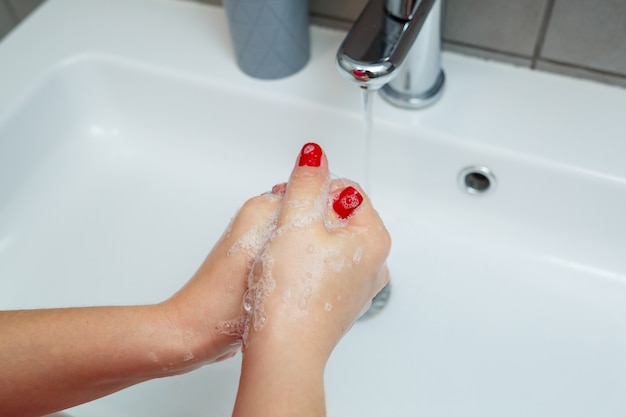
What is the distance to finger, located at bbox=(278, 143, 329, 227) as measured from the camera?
41cm

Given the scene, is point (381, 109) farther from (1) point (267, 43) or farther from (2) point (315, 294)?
(2) point (315, 294)

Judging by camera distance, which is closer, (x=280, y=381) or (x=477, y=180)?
(x=280, y=381)

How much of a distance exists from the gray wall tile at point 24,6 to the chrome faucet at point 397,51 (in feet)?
1.58

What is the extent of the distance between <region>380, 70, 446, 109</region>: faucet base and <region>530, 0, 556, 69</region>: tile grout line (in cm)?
10

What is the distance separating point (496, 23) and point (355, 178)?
205 millimetres

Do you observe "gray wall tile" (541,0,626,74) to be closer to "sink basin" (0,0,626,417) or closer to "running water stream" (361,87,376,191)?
"sink basin" (0,0,626,417)

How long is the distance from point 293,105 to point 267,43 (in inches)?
2.6

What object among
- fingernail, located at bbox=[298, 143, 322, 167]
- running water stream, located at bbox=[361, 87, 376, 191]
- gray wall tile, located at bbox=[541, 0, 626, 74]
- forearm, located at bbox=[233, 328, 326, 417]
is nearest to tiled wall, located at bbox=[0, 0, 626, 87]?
gray wall tile, located at bbox=[541, 0, 626, 74]

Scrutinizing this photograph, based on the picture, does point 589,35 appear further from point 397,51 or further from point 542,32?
point 397,51

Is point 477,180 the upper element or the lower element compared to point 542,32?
lower

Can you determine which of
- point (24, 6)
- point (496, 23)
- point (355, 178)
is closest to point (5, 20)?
point (24, 6)

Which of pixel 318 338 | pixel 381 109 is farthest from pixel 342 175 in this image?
pixel 318 338

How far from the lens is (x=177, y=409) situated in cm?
53

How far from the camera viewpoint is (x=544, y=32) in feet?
1.93
